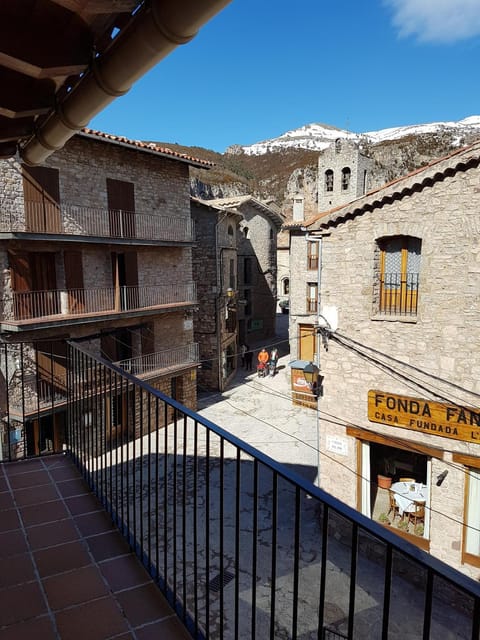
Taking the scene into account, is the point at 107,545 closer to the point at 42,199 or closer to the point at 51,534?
the point at 51,534

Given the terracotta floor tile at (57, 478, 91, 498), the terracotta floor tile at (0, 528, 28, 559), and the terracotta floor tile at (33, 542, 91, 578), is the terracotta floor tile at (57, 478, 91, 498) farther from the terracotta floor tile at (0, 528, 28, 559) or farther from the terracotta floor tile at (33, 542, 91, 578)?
the terracotta floor tile at (33, 542, 91, 578)

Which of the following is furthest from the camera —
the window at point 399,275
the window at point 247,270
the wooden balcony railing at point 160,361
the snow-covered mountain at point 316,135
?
the snow-covered mountain at point 316,135

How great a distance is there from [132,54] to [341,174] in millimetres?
30036

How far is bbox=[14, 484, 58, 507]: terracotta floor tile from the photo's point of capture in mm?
3566

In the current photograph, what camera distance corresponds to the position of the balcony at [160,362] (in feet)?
54.6

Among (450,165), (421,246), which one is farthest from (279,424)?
(450,165)

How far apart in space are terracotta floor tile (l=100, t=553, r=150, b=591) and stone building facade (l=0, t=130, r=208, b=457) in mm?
9103

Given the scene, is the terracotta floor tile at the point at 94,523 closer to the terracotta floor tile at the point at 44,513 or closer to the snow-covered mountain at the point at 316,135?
the terracotta floor tile at the point at 44,513

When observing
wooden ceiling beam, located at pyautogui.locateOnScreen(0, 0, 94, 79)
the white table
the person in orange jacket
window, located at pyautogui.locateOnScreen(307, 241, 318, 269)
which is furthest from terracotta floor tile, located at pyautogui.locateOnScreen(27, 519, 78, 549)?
the person in orange jacket

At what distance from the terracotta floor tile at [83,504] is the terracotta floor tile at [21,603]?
81cm

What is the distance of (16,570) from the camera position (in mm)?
2752

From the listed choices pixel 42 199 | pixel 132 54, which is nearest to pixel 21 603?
pixel 132 54

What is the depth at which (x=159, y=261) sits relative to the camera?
1764 centimetres

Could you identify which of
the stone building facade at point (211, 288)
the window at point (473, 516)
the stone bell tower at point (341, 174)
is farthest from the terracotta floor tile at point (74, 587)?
the stone bell tower at point (341, 174)
